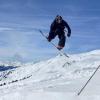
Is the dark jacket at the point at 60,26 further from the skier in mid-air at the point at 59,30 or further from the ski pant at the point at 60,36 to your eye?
the ski pant at the point at 60,36

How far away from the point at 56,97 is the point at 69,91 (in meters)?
0.95

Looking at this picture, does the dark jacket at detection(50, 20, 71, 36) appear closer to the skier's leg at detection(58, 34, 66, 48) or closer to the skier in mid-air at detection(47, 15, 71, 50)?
the skier in mid-air at detection(47, 15, 71, 50)

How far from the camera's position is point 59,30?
2609 centimetres

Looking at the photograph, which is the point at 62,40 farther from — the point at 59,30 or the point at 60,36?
the point at 59,30

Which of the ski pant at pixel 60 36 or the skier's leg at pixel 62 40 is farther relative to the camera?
the skier's leg at pixel 62 40

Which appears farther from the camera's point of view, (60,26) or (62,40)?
(62,40)

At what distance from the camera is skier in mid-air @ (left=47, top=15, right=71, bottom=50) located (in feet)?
83.1

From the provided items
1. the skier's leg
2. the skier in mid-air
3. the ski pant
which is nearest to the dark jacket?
the skier in mid-air

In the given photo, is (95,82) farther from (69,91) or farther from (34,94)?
(34,94)

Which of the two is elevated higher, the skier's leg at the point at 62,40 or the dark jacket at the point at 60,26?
the dark jacket at the point at 60,26

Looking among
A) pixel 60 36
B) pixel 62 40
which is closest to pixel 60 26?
pixel 60 36

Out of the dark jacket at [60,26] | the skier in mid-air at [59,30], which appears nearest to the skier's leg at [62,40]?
the skier in mid-air at [59,30]

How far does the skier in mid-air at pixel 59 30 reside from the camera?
25344 mm

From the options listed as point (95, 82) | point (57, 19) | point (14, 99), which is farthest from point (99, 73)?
point (14, 99)
